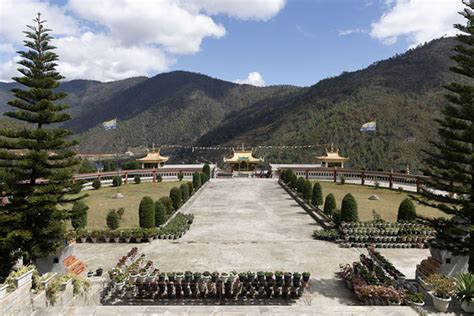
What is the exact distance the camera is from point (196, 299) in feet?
40.0

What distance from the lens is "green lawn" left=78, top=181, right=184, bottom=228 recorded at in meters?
24.6

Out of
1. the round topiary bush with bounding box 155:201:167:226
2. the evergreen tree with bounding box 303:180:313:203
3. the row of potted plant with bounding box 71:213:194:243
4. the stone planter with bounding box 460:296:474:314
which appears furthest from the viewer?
the evergreen tree with bounding box 303:180:313:203

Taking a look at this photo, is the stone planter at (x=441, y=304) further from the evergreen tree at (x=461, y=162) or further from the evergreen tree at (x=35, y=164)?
the evergreen tree at (x=35, y=164)

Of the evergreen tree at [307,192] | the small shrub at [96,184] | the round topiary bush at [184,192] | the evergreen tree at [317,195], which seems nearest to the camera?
the evergreen tree at [317,195]

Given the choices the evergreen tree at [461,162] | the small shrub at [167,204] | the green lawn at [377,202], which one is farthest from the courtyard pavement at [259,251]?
the green lawn at [377,202]

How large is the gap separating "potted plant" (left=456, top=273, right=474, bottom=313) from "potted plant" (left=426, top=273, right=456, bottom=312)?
0.76ft

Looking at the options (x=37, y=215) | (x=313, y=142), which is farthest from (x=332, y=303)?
(x=313, y=142)

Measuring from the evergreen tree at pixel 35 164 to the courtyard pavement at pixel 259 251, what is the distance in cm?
309

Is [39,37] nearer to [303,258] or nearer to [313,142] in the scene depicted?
[303,258]

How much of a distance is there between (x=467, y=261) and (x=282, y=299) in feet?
20.8

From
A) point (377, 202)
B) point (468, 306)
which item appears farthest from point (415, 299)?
point (377, 202)

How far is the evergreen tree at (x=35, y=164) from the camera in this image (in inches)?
525

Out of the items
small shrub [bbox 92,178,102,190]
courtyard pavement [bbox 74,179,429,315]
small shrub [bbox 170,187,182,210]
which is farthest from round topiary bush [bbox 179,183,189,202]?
small shrub [bbox 92,178,102,190]

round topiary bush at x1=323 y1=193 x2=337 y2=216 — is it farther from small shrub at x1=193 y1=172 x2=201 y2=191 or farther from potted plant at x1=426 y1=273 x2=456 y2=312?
small shrub at x1=193 y1=172 x2=201 y2=191
